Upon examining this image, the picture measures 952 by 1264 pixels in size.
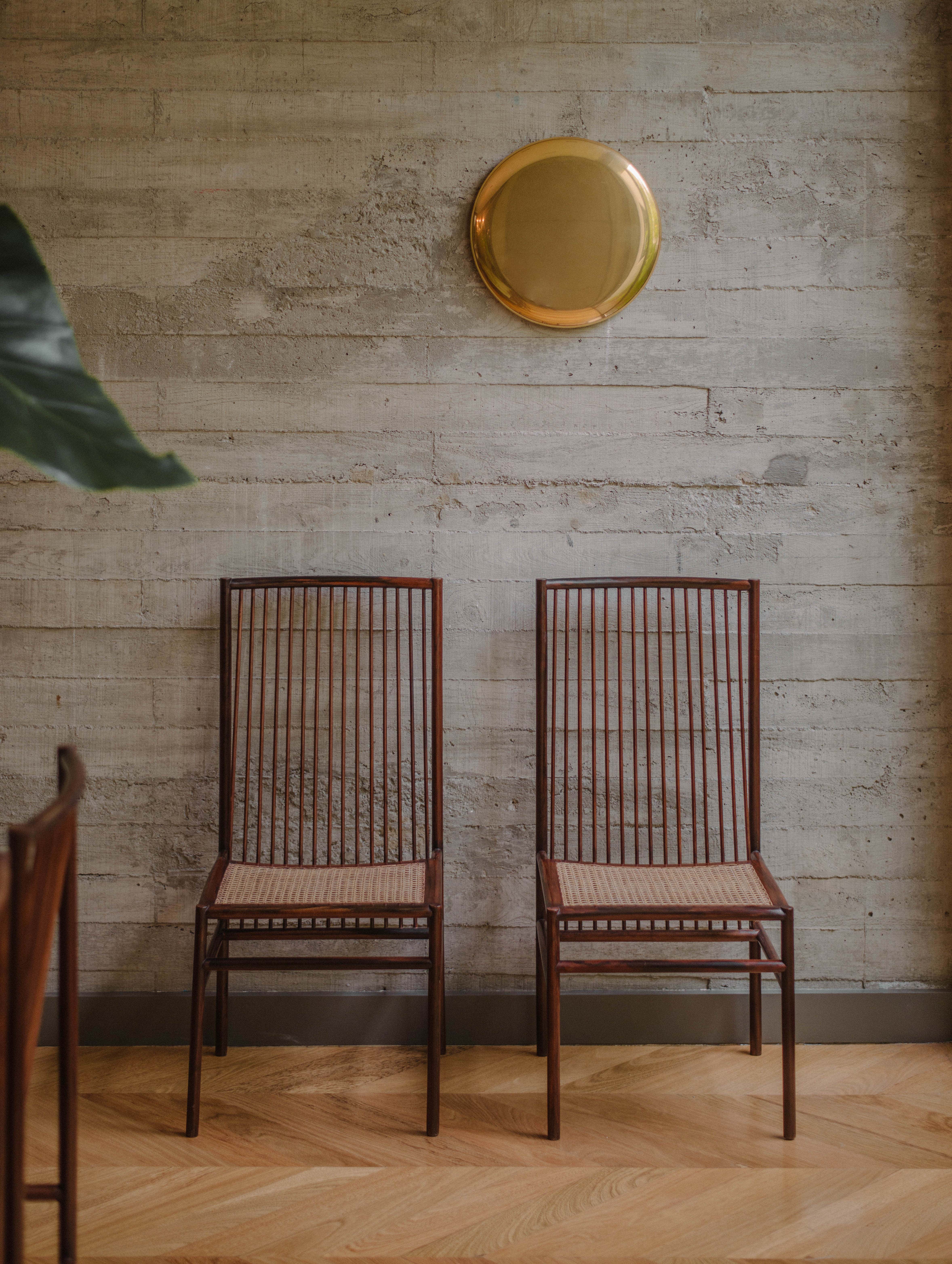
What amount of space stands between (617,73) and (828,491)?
1.04 m

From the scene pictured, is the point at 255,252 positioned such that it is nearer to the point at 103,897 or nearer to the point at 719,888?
the point at 103,897

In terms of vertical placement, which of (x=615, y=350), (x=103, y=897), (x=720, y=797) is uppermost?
(x=615, y=350)

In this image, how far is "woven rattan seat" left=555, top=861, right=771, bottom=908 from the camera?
1.60 metres

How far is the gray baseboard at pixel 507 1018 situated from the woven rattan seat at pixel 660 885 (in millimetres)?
390

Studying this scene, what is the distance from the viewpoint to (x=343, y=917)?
1581mm

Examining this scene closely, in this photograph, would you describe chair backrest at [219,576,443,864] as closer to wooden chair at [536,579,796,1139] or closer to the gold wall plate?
wooden chair at [536,579,796,1139]

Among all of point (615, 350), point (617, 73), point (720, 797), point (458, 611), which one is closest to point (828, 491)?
point (615, 350)

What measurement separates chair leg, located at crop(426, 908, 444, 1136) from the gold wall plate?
1319 mm

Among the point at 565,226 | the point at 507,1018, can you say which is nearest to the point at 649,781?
the point at 507,1018

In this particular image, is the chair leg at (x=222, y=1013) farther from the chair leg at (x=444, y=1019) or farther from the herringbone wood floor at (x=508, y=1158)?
the chair leg at (x=444, y=1019)

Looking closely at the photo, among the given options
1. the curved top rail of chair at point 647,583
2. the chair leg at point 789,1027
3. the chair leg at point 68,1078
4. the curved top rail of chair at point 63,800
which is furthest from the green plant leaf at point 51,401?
the chair leg at point 789,1027

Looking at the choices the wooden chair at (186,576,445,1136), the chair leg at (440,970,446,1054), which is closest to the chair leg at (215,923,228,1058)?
the wooden chair at (186,576,445,1136)

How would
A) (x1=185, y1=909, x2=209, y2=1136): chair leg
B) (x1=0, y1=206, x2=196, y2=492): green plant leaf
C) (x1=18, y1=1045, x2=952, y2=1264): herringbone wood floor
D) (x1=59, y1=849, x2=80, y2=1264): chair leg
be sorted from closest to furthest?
1. (x1=0, y1=206, x2=196, y2=492): green plant leaf
2. (x1=59, y1=849, x2=80, y2=1264): chair leg
3. (x1=18, y1=1045, x2=952, y2=1264): herringbone wood floor
4. (x1=185, y1=909, x2=209, y2=1136): chair leg

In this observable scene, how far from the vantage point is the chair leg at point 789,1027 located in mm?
1584
